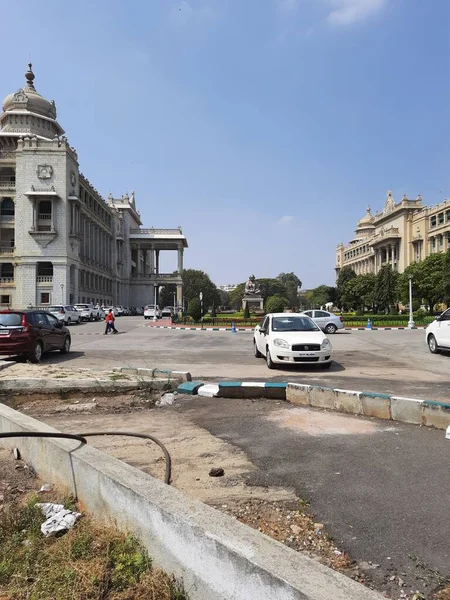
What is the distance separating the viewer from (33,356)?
12.4 m

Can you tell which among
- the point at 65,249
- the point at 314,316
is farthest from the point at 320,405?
the point at 65,249

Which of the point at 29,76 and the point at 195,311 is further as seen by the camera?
the point at 29,76

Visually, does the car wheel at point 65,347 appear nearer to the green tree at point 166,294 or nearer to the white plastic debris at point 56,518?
the white plastic debris at point 56,518

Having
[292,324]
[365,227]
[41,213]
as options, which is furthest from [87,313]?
[365,227]

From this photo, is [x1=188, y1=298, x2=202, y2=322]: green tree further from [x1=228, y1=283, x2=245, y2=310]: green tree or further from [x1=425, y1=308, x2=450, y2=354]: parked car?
[x1=228, y1=283, x2=245, y2=310]: green tree

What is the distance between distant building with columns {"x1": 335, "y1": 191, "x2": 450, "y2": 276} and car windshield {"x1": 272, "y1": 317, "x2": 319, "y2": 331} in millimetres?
72904

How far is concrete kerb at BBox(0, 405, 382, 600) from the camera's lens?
200 cm

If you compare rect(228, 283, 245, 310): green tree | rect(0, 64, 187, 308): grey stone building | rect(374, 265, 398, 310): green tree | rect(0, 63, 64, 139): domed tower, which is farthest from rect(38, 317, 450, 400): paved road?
rect(228, 283, 245, 310): green tree

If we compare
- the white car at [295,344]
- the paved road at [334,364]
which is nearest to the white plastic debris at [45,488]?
the paved road at [334,364]

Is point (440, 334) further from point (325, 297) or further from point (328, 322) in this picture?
point (325, 297)

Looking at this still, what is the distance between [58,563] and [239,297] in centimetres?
11754

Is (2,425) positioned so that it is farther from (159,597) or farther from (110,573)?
(159,597)

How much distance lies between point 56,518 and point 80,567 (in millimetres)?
703

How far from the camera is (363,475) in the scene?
154 inches
